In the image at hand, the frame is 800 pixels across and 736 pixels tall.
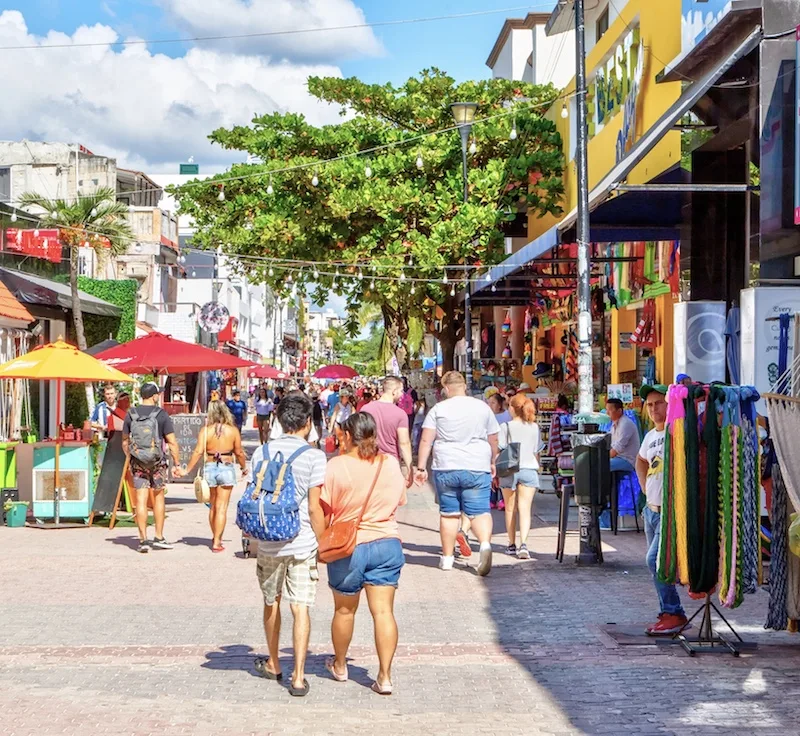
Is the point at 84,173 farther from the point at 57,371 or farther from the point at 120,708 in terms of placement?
the point at 120,708

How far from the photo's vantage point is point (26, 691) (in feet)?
24.0

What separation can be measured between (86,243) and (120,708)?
76.3 feet

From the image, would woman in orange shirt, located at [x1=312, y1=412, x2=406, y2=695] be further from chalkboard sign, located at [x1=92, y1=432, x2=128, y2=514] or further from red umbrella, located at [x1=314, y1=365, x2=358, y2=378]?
red umbrella, located at [x1=314, y1=365, x2=358, y2=378]

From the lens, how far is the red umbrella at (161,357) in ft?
65.0

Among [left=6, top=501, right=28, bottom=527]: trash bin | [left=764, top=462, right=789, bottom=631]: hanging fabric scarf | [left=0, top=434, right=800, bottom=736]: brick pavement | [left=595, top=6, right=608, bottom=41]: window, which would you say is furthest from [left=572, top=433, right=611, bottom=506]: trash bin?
[left=595, top=6, right=608, bottom=41]: window

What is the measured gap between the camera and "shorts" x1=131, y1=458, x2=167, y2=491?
13617mm

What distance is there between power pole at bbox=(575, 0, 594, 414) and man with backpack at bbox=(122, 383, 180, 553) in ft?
18.4

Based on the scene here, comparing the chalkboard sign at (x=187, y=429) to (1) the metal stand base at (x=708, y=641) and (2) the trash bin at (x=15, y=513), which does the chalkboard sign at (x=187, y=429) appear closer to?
(2) the trash bin at (x=15, y=513)

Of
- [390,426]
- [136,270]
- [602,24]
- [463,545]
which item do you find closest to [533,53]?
[602,24]

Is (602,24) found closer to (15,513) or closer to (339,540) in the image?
(15,513)

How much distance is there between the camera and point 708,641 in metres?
8.45

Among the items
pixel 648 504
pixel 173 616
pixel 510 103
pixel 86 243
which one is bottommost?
pixel 173 616

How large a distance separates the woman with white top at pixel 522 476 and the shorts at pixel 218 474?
9.22 feet

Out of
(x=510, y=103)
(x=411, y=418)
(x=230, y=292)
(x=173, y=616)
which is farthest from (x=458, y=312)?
(x=230, y=292)
